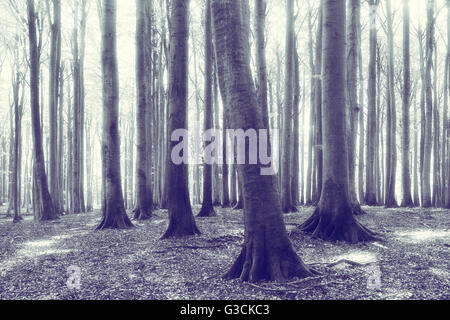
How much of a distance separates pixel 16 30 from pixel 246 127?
14.5 meters

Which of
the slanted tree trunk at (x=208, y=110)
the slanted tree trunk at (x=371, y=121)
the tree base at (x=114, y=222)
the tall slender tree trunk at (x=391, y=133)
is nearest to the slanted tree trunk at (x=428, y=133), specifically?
the tall slender tree trunk at (x=391, y=133)

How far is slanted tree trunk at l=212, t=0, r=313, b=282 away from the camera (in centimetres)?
486

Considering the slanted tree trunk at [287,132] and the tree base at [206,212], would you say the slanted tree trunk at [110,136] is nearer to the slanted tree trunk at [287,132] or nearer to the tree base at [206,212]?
the tree base at [206,212]

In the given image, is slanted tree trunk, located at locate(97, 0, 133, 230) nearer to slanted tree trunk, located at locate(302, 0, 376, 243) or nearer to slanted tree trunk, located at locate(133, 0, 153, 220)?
slanted tree trunk, located at locate(133, 0, 153, 220)

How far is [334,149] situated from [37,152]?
9535 millimetres

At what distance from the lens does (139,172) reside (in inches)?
473

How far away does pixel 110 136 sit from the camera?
413 inches

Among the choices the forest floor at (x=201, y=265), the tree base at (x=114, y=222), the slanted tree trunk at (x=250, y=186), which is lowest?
the forest floor at (x=201, y=265)

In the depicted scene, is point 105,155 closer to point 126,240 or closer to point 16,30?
point 126,240

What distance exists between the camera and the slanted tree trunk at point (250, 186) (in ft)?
15.9

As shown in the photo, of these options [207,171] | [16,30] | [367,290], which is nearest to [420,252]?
[367,290]

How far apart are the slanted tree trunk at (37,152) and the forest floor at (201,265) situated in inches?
135

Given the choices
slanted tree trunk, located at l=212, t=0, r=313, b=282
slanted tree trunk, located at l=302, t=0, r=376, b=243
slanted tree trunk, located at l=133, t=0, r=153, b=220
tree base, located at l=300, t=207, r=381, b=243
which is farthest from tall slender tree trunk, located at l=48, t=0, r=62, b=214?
slanted tree trunk, located at l=212, t=0, r=313, b=282
